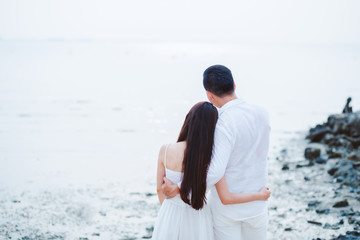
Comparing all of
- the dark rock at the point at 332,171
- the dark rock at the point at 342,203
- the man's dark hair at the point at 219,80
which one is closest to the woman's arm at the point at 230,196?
the man's dark hair at the point at 219,80

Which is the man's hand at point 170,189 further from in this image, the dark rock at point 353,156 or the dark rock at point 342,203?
the dark rock at point 353,156

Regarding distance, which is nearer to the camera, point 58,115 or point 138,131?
point 138,131

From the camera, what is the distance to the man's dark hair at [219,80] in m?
2.90

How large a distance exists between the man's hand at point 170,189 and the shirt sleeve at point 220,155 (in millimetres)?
304

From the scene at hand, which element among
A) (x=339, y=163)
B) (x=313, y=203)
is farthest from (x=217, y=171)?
(x=339, y=163)

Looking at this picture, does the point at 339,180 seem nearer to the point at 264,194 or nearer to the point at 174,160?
the point at 264,194

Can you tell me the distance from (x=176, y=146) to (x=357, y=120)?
849cm

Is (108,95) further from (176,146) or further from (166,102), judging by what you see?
(176,146)

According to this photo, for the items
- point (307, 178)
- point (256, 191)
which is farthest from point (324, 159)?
point (256, 191)

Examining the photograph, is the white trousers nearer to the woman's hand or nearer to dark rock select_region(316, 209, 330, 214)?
the woman's hand

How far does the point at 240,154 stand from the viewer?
2900 millimetres

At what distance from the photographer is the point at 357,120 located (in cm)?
977

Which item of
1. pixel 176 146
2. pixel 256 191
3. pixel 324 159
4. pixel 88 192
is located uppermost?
pixel 176 146

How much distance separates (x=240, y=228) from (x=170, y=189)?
2.48 feet
